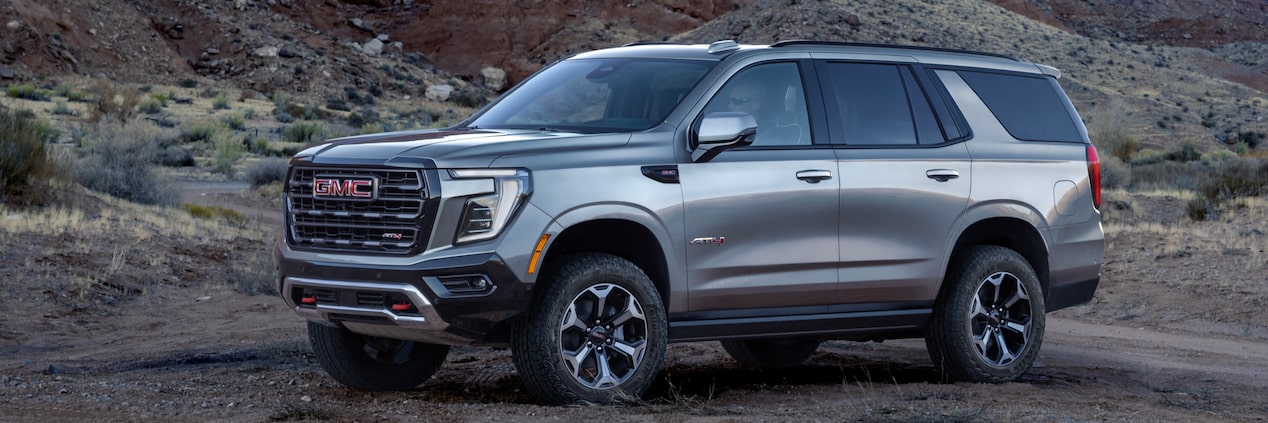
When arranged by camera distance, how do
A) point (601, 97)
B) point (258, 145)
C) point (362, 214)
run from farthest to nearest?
point (258, 145) < point (601, 97) < point (362, 214)

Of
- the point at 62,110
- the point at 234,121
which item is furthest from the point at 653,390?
the point at 62,110

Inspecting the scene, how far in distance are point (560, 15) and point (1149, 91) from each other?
1106 inches

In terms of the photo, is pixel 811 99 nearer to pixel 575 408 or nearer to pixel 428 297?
pixel 575 408

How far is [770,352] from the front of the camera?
31.6 ft

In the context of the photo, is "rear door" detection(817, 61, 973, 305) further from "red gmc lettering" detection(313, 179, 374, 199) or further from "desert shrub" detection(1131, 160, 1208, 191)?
"desert shrub" detection(1131, 160, 1208, 191)

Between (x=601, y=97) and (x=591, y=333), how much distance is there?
143cm

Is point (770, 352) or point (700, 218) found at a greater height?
point (700, 218)

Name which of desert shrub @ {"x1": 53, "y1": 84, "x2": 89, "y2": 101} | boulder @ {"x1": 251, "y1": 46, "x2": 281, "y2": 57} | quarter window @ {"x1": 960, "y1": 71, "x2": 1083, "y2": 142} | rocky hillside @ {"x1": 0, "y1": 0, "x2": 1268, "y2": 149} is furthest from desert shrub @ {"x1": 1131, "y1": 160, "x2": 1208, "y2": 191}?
boulder @ {"x1": 251, "y1": 46, "x2": 281, "y2": 57}

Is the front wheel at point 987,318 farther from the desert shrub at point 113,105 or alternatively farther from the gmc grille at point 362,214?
the desert shrub at point 113,105

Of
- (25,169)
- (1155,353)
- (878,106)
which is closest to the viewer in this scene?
(878,106)

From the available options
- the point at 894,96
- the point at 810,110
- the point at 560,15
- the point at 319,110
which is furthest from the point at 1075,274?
the point at 560,15

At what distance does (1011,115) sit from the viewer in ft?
29.4

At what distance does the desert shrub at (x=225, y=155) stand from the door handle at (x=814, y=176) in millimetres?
22590

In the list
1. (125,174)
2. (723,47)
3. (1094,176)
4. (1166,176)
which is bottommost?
(1166,176)
